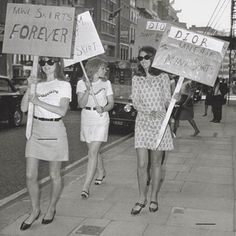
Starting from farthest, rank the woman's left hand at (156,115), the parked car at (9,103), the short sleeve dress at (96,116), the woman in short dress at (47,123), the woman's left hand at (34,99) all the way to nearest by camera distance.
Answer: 1. the parked car at (9,103)
2. the short sleeve dress at (96,116)
3. the woman's left hand at (156,115)
4. the woman in short dress at (47,123)
5. the woman's left hand at (34,99)

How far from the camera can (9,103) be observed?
1574 cm

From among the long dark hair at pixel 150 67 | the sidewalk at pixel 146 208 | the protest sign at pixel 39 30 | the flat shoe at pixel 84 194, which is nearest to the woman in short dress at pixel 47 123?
the protest sign at pixel 39 30

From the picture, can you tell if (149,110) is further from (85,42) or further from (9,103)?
(9,103)

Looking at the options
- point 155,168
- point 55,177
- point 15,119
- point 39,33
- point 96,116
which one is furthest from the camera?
point 15,119

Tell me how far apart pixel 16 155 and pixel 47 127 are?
5598 mm

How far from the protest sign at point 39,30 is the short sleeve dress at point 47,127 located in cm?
41

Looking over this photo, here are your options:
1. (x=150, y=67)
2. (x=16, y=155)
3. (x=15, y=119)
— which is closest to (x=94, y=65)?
(x=150, y=67)

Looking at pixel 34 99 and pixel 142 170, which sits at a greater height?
pixel 34 99

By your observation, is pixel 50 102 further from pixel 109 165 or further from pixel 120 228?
pixel 109 165

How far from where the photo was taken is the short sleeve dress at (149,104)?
5.96 meters

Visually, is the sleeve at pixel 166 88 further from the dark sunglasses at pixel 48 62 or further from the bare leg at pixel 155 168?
the dark sunglasses at pixel 48 62

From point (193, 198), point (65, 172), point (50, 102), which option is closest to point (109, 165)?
point (65, 172)

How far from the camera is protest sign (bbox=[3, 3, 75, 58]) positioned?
5.55 m

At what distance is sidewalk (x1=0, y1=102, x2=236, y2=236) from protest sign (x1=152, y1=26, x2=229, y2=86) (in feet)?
4.89
